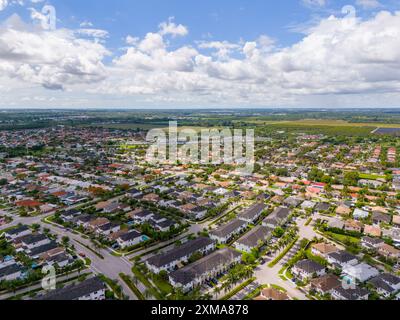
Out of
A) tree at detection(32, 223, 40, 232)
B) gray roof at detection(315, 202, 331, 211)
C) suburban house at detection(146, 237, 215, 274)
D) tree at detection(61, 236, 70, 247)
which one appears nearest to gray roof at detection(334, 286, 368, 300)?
suburban house at detection(146, 237, 215, 274)

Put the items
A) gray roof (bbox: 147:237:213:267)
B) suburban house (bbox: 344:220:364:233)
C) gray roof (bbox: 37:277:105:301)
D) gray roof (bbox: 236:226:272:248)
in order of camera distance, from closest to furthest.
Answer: gray roof (bbox: 37:277:105:301) → gray roof (bbox: 147:237:213:267) → gray roof (bbox: 236:226:272:248) → suburban house (bbox: 344:220:364:233)

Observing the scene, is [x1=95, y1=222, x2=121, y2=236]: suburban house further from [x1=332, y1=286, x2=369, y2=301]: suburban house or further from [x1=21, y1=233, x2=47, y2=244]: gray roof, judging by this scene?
[x1=332, y1=286, x2=369, y2=301]: suburban house

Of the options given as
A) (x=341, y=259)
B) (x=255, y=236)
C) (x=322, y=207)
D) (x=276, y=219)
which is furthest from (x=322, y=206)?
(x=255, y=236)

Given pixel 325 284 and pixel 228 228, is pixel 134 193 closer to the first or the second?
pixel 228 228

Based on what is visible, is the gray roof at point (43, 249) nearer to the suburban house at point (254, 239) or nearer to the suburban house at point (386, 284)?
the suburban house at point (254, 239)

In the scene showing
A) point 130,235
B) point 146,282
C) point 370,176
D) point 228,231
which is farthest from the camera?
point 370,176

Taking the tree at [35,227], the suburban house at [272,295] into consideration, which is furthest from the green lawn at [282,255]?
the tree at [35,227]
